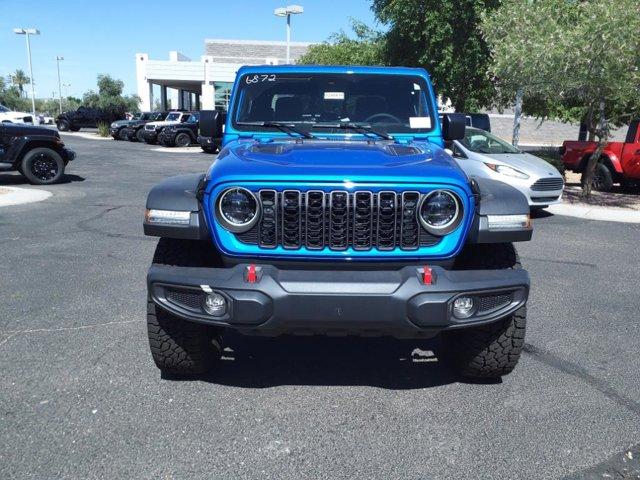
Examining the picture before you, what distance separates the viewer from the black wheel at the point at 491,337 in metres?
3.34

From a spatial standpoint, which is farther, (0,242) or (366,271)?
(0,242)

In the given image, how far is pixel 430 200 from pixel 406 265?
375 millimetres

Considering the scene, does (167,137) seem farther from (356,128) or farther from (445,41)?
(356,128)

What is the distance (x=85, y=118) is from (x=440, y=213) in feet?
131

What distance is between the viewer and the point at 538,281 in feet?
19.9

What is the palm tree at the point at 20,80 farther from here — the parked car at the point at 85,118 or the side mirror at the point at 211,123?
the side mirror at the point at 211,123

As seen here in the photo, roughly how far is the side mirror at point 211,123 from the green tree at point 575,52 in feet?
28.0

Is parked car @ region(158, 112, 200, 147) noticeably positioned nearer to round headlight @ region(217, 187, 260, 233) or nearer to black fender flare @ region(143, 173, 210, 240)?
black fender flare @ region(143, 173, 210, 240)

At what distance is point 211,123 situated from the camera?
14.3ft

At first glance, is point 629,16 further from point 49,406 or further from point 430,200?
point 49,406

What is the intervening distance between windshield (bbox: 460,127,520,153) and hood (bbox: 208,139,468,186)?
7791 mm

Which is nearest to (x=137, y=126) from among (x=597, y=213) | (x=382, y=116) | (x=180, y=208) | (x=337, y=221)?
(x=597, y=213)

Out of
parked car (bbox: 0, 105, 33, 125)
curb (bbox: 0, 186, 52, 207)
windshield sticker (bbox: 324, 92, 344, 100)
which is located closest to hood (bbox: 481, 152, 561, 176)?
windshield sticker (bbox: 324, 92, 344, 100)

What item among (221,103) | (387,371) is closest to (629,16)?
(387,371)
